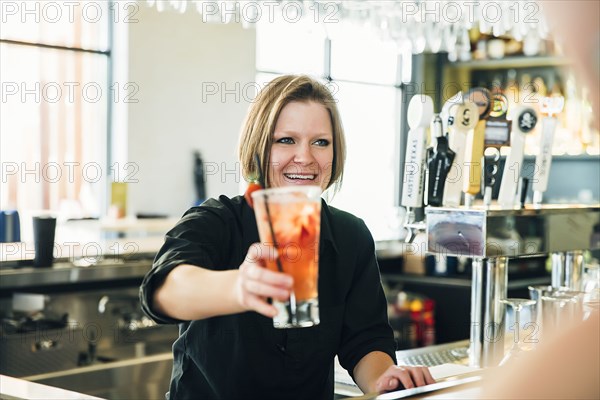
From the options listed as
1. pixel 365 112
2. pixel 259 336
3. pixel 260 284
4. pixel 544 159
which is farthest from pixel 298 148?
pixel 365 112

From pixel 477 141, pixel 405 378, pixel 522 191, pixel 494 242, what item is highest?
pixel 477 141

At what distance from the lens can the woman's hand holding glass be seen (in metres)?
1.03

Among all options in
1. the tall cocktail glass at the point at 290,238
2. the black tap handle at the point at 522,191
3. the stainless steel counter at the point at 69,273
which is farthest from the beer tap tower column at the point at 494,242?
the stainless steel counter at the point at 69,273

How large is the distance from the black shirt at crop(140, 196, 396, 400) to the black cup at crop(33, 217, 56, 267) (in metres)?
1.96

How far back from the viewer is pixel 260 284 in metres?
1.03

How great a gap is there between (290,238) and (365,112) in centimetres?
681

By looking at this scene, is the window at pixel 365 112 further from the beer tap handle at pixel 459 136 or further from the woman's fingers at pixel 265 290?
the woman's fingers at pixel 265 290

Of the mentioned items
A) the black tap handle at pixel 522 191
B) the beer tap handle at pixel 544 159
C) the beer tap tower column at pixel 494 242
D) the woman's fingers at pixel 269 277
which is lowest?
the beer tap tower column at pixel 494 242

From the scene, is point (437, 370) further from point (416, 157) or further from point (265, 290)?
point (265, 290)

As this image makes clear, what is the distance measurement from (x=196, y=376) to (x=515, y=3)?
→ 2.46 metres

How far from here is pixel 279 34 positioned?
7.07m

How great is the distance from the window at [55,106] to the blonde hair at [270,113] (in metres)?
4.03

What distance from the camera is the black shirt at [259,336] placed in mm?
1561

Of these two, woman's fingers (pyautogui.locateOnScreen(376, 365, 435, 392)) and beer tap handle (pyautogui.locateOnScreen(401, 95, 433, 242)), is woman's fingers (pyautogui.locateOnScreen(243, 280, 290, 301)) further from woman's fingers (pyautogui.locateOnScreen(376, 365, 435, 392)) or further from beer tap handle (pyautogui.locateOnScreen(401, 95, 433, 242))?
beer tap handle (pyautogui.locateOnScreen(401, 95, 433, 242))
